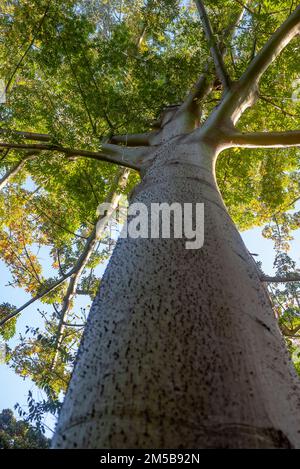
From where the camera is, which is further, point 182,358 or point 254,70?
point 254,70

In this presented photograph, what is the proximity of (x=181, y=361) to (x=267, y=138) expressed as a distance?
2.57 meters

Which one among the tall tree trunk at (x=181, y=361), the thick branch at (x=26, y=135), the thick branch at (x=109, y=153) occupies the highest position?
the thick branch at (x=26, y=135)

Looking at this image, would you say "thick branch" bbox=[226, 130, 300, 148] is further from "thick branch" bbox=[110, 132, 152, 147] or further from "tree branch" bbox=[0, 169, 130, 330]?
"tree branch" bbox=[0, 169, 130, 330]

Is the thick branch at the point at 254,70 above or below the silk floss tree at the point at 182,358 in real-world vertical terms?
above

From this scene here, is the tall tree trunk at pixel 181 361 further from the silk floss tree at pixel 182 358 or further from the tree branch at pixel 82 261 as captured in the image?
the tree branch at pixel 82 261

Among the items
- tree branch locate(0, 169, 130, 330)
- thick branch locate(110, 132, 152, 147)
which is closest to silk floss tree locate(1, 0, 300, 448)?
thick branch locate(110, 132, 152, 147)

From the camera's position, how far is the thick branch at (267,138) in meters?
2.96

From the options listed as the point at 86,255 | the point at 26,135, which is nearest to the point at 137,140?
the point at 26,135

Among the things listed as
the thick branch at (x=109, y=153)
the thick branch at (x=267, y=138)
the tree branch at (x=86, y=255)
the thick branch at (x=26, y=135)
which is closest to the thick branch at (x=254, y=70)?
the thick branch at (x=267, y=138)

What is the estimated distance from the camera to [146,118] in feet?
16.5

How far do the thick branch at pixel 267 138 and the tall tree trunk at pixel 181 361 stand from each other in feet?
5.79

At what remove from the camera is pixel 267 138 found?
2988mm

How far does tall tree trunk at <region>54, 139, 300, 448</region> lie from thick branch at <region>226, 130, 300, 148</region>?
1764mm

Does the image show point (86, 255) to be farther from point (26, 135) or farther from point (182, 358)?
point (182, 358)
